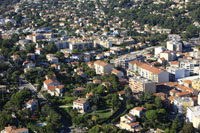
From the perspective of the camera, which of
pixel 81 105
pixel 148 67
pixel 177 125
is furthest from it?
pixel 148 67

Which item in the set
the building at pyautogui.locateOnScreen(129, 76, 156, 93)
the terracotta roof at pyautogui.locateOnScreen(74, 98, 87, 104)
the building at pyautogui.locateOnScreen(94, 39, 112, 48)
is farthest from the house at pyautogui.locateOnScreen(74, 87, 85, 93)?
the building at pyautogui.locateOnScreen(94, 39, 112, 48)

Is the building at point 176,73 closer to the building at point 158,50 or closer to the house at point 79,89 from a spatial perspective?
the building at point 158,50

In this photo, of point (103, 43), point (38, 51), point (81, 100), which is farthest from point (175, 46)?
point (81, 100)

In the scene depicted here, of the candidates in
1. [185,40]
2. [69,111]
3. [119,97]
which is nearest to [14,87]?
[69,111]

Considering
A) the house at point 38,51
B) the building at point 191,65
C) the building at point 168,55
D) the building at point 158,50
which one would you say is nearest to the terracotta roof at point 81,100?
the building at point 191,65

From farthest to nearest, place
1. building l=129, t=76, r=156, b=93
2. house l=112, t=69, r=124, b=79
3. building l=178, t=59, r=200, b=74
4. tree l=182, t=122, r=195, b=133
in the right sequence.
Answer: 1. building l=178, t=59, r=200, b=74
2. house l=112, t=69, r=124, b=79
3. building l=129, t=76, r=156, b=93
4. tree l=182, t=122, r=195, b=133

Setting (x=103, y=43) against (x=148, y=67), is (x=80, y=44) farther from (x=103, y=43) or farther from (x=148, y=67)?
(x=148, y=67)

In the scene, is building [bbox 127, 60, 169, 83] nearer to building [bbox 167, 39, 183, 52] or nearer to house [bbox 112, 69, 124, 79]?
house [bbox 112, 69, 124, 79]
